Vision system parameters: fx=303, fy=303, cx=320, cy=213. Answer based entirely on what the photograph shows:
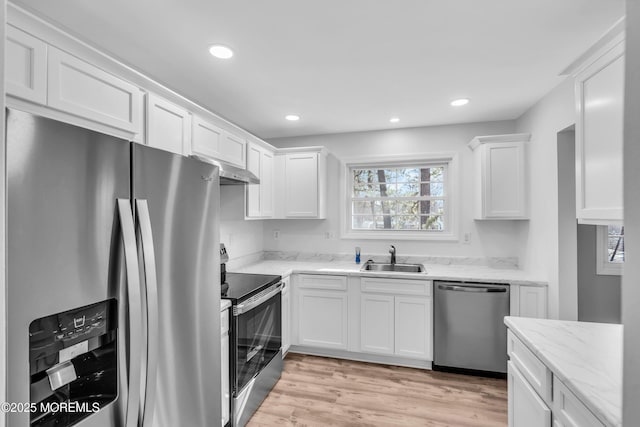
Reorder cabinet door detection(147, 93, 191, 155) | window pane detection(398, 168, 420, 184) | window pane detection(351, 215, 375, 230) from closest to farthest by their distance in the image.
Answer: cabinet door detection(147, 93, 191, 155) < window pane detection(398, 168, 420, 184) < window pane detection(351, 215, 375, 230)

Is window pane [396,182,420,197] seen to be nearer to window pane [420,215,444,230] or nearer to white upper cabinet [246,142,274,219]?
window pane [420,215,444,230]

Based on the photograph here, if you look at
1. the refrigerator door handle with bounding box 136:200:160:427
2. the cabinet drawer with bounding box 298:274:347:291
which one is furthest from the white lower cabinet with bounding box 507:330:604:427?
the cabinet drawer with bounding box 298:274:347:291

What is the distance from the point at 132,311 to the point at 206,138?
5.13ft

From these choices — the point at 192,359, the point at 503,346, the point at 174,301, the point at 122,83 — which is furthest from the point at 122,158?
the point at 503,346

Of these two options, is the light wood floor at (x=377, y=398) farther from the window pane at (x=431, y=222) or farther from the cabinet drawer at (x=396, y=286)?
the window pane at (x=431, y=222)

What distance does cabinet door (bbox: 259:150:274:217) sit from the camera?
3.30 m

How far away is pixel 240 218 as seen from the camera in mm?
3158

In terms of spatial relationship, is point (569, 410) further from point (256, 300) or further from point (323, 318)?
point (323, 318)

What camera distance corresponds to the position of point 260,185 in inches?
128

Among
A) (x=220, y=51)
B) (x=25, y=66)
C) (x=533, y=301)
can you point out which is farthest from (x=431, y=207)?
(x=25, y=66)

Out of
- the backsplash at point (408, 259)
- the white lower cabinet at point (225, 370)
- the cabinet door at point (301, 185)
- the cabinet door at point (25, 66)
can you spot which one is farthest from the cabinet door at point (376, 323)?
the cabinet door at point (25, 66)

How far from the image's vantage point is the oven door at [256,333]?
2020mm

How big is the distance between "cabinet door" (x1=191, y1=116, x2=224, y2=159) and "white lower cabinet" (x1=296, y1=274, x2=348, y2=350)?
156cm

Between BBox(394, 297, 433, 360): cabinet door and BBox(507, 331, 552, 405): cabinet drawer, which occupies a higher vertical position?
BBox(507, 331, 552, 405): cabinet drawer
